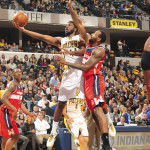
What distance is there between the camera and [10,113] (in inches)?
289

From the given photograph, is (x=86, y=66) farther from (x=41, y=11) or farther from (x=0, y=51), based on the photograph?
(x=41, y=11)

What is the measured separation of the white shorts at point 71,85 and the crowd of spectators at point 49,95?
12.3 feet

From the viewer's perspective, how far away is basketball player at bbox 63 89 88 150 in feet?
20.0

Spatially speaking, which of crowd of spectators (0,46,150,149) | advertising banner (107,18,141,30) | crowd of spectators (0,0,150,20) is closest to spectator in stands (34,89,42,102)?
crowd of spectators (0,46,150,149)

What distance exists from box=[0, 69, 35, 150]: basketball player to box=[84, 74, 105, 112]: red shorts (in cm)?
164

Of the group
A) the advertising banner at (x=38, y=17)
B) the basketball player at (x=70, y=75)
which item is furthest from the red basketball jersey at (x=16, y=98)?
the advertising banner at (x=38, y=17)

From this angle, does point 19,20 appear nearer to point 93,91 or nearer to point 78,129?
point 93,91

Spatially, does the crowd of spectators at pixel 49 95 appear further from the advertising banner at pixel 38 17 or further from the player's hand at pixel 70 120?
the advertising banner at pixel 38 17

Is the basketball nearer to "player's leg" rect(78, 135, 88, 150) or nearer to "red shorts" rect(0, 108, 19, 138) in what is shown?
"red shorts" rect(0, 108, 19, 138)

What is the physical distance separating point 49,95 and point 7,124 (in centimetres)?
643

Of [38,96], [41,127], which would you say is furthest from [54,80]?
[41,127]

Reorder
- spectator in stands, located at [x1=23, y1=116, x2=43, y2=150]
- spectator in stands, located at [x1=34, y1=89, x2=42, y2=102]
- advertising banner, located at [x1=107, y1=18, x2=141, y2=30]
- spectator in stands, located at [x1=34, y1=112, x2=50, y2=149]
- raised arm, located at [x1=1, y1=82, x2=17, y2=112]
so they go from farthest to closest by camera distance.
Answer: advertising banner, located at [x1=107, y1=18, x2=141, y2=30], spectator in stands, located at [x1=34, y1=89, x2=42, y2=102], spectator in stands, located at [x1=34, y1=112, x2=50, y2=149], spectator in stands, located at [x1=23, y1=116, x2=43, y2=150], raised arm, located at [x1=1, y1=82, x2=17, y2=112]

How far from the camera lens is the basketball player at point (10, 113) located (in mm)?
6967

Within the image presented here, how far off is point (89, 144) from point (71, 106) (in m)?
1.21
